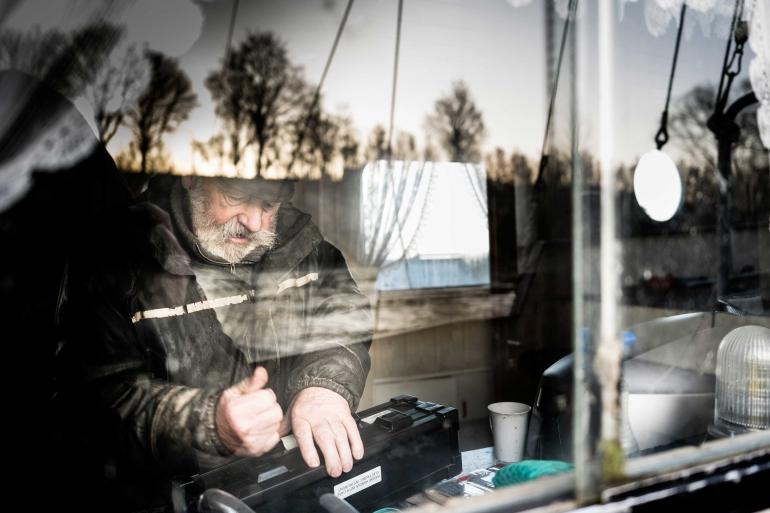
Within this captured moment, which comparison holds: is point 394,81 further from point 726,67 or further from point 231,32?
point 726,67

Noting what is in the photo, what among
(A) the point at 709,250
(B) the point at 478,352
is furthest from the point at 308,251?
(A) the point at 709,250

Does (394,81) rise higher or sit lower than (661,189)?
higher

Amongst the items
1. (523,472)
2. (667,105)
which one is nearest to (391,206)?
(667,105)

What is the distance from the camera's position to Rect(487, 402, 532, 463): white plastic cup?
5.32ft

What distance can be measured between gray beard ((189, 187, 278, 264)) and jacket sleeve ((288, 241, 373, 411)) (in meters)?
0.35

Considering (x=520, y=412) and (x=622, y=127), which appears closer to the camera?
(x=622, y=127)

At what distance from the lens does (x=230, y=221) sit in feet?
7.64

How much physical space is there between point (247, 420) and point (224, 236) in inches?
37.5

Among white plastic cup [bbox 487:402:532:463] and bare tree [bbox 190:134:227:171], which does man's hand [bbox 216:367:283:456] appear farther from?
bare tree [bbox 190:134:227:171]

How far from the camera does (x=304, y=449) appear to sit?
4.71ft

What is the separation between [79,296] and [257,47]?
1582 millimetres

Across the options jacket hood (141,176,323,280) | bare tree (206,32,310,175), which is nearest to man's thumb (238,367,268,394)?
jacket hood (141,176,323,280)

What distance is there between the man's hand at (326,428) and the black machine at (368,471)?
28 mm

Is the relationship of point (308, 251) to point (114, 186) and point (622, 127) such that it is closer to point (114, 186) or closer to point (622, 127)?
point (114, 186)
